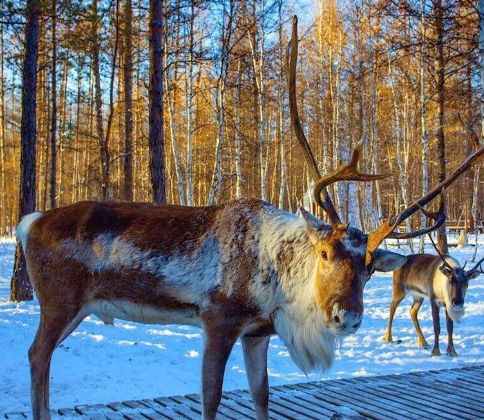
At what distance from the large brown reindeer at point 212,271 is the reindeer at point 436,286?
14.9 feet

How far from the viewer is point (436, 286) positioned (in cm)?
848

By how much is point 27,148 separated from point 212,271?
730cm

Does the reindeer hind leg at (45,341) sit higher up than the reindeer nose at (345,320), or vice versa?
the reindeer nose at (345,320)

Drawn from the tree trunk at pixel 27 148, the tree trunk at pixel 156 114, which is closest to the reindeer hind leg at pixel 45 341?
the tree trunk at pixel 156 114

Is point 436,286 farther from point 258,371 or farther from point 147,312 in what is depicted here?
point 147,312

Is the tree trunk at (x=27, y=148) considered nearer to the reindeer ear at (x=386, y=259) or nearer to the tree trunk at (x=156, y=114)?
the tree trunk at (x=156, y=114)

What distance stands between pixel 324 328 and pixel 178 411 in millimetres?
1572

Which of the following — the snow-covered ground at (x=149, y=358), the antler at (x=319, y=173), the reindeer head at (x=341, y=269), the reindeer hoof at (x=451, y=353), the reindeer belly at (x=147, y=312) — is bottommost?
the reindeer hoof at (x=451, y=353)

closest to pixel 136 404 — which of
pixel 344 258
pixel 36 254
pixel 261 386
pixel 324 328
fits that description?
pixel 261 386

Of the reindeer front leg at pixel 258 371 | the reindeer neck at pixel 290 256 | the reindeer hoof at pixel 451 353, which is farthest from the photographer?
the reindeer hoof at pixel 451 353

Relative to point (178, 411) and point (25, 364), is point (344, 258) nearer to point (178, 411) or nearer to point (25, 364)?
point (178, 411)

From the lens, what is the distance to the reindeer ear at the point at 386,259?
339cm

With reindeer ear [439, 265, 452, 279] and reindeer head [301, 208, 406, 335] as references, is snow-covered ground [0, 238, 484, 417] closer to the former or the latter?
reindeer ear [439, 265, 452, 279]

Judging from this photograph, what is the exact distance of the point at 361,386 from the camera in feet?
16.2
